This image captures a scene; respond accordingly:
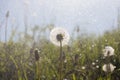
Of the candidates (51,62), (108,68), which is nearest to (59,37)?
(108,68)

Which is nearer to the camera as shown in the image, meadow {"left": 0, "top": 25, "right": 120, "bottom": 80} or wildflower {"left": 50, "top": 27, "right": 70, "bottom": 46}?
wildflower {"left": 50, "top": 27, "right": 70, "bottom": 46}

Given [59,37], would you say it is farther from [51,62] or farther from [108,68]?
[51,62]

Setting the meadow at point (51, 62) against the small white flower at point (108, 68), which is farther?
the meadow at point (51, 62)

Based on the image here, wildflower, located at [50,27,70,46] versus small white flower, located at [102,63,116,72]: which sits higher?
wildflower, located at [50,27,70,46]

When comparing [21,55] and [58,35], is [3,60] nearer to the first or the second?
[21,55]

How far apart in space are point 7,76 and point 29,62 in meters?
0.37

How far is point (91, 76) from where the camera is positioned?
2.11 metres

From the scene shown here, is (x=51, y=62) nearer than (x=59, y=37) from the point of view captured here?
No

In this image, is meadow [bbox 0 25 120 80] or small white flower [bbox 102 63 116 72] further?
meadow [bbox 0 25 120 80]

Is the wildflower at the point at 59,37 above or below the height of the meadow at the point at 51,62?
above

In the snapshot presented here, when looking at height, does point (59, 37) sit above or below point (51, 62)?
above

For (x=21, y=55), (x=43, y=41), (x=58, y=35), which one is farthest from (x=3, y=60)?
(x=43, y=41)

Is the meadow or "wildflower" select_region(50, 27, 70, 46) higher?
"wildflower" select_region(50, 27, 70, 46)

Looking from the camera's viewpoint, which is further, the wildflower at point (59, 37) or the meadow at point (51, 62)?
the meadow at point (51, 62)
